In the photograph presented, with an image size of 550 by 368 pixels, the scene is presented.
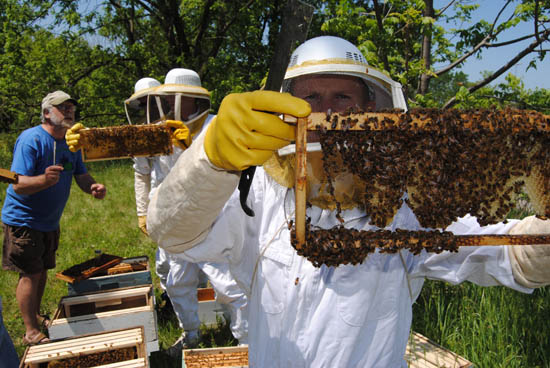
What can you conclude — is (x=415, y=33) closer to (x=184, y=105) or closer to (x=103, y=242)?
(x=184, y=105)

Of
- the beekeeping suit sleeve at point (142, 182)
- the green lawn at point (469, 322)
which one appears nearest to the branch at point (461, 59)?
the green lawn at point (469, 322)

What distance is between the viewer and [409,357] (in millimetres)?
3125

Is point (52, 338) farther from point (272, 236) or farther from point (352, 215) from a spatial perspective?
point (352, 215)

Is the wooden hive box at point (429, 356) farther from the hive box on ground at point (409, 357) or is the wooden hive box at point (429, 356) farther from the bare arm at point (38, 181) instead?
the bare arm at point (38, 181)

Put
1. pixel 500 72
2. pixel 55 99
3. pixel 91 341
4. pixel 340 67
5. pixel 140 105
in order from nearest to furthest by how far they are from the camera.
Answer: pixel 340 67 < pixel 91 341 < pixel 55 99 < pixel 500 72 < pixel 140 105

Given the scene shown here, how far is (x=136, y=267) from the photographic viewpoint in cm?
462

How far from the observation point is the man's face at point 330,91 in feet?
6.46

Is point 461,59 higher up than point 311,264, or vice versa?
point 461,59

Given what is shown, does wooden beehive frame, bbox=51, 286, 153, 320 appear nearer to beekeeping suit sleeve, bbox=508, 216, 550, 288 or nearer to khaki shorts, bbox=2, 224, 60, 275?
khaki shorts, bbox=2, 224, 60, 275

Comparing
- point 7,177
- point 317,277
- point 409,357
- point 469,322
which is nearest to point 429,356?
point 409,357

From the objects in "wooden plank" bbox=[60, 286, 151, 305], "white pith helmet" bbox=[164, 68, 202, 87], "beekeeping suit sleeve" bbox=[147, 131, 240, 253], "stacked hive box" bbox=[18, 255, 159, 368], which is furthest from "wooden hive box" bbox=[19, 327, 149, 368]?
"white pith helmet" bbox=[164, 68, 202, 87]

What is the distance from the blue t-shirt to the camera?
4.02 meters

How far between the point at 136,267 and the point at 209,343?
4.10 feet

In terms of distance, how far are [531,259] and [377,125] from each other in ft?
3.12
